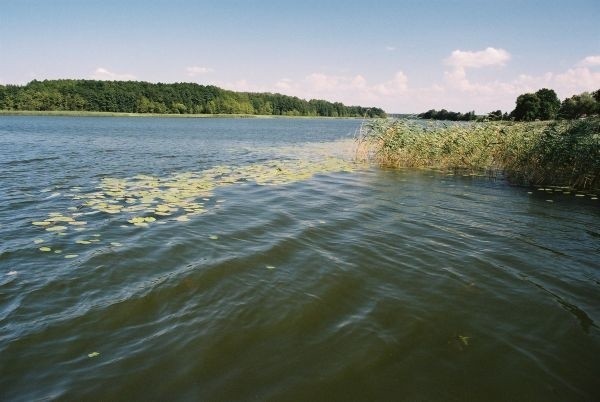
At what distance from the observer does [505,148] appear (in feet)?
63.9

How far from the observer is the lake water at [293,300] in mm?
4406

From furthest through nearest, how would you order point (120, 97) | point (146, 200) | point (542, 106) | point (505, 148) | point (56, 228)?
point (120, 97), point (542, 106), point (505, 148), point (146, 200), point (56, 228)

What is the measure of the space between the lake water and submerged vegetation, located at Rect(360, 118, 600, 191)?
159 inches

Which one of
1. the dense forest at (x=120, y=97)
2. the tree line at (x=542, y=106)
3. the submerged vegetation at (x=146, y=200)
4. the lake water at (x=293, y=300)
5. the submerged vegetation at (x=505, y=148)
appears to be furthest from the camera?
the dense forest at (x=120, y=97)

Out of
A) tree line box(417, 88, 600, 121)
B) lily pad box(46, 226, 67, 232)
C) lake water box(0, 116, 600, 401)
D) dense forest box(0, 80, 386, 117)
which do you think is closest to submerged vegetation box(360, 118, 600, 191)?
lake water box(0, 116, 600, 401)

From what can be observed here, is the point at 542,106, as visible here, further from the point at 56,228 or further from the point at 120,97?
the point at 120,97

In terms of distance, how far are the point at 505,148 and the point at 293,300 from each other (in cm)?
1738

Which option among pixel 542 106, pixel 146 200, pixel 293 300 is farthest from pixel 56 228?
pixel 542 106

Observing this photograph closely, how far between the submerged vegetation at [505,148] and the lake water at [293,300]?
4027mm

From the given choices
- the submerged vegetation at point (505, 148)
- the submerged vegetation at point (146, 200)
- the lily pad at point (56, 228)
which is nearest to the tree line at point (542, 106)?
the submerged vegetation at point (505, 148)

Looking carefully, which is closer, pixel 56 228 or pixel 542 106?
pixel 56 228

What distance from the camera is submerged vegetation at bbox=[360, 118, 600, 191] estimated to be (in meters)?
16.1

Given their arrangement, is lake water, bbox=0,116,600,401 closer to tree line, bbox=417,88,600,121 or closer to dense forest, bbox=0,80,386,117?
tree line, bbox=417,88,600,121

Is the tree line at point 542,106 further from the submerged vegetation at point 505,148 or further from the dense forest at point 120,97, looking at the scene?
the dense forest at point 120,97
